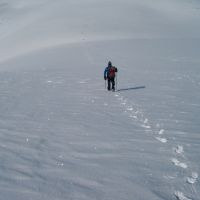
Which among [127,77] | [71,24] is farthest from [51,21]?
[127,77]

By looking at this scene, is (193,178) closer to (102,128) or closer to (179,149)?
(179,149)

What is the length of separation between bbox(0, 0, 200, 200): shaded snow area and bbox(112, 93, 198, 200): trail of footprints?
→ 0.07 ft

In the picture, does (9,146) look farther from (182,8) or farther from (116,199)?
(182,8)

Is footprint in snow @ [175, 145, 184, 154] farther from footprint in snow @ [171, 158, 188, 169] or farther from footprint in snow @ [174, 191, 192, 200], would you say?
footprint in snow @ [174, 191, 192, 200]

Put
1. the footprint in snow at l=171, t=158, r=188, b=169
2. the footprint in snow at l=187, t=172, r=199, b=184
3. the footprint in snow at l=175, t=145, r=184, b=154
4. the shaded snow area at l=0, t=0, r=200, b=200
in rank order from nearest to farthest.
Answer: the shaded snow area at l=0, t=0, r=200, b=200
the footprint in snow at l=187, t=172, r=199, b=184
the footprint in snow at l=171, t=158, r=188, b=169
the footprint in snow at l=175, t=145, r=184, b=154

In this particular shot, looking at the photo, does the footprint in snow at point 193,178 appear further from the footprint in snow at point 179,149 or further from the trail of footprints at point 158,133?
the footprint in snow at point 179,149

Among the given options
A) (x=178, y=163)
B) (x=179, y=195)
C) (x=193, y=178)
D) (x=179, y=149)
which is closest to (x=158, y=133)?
(x=179, y=149)

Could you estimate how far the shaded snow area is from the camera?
22.2 ft

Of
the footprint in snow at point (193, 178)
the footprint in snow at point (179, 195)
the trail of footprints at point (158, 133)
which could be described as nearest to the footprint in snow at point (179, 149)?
the trail of footprints at point (158, 133)

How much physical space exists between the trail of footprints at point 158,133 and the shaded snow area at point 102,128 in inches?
0.9

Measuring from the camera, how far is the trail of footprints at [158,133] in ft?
22.9

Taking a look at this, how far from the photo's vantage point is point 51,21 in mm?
52375

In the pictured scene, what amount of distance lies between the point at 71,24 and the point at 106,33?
6699 millimetres

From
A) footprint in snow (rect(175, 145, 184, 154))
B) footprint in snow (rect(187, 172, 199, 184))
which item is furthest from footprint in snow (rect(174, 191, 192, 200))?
footprint in snow (rect(175, 145, 184, 154))
